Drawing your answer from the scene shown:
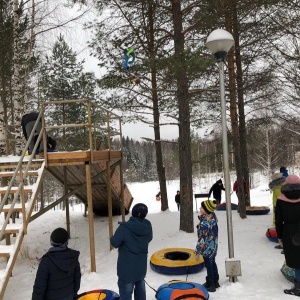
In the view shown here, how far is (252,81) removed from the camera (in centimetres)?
1210

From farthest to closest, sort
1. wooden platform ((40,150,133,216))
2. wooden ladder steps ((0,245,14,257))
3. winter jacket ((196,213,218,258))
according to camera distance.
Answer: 1. wooden platform ((40,150,133,216))
2. winter jacket ((196,213,218,258))
3. wooden ladder steps ((0,245,14,257))

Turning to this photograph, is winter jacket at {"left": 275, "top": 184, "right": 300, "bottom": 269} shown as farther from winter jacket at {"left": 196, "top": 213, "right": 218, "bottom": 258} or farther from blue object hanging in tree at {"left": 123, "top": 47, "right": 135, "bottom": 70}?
blue object hanging in tree at {"left": 123, "top": 47, "right": 135, "bottom": 70}

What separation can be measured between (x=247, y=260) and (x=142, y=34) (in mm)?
8289

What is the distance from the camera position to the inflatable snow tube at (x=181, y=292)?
452 centimetres

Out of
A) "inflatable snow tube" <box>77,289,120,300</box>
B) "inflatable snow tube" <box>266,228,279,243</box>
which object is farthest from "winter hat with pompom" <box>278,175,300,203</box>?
"inflatable snow tube" <box>266,228,279,243</box>

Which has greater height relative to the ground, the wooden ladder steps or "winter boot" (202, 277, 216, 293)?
the wooden ladder steps

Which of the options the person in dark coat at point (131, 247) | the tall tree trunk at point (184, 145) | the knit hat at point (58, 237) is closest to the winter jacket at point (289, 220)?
the person in dark coat at point (131, 247)

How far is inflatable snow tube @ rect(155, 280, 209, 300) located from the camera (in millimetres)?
4520

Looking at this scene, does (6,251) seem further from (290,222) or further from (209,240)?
(290,222)

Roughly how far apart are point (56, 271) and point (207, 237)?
105 inches

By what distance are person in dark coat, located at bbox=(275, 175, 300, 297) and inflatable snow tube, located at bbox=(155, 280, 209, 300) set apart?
4.66 ft

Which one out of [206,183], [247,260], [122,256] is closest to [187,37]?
[247,260]

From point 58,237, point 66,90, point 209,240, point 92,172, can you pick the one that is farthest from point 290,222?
point 66,90

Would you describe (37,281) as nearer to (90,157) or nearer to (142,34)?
(90,157)
